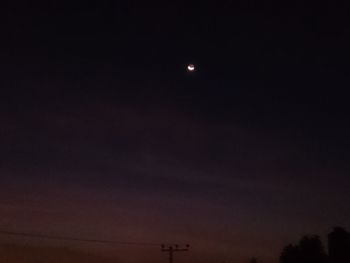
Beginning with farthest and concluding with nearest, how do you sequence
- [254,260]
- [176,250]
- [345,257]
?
[254,260] < [176,250] < [345,257]

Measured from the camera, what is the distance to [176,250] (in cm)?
8344

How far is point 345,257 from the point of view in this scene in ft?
227

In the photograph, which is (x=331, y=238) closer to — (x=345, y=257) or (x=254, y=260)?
(x=345, y=257)

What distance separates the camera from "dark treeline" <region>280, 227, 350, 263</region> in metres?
69.6

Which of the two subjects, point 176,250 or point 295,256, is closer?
point 295,256

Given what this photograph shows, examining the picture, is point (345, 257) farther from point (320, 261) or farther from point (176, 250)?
point (176, 250)

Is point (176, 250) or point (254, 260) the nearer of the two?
point (176, 250)

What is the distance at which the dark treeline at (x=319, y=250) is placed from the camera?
6956 centimetres

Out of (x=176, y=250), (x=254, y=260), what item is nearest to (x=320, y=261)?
(x=176, y=250)

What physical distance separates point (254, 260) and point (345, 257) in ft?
113

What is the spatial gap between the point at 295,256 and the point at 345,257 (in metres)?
6.44

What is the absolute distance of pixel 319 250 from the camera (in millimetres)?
72500

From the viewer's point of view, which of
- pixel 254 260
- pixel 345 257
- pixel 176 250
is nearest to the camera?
pixel 345 257

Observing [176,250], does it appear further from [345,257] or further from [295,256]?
[345,257]
